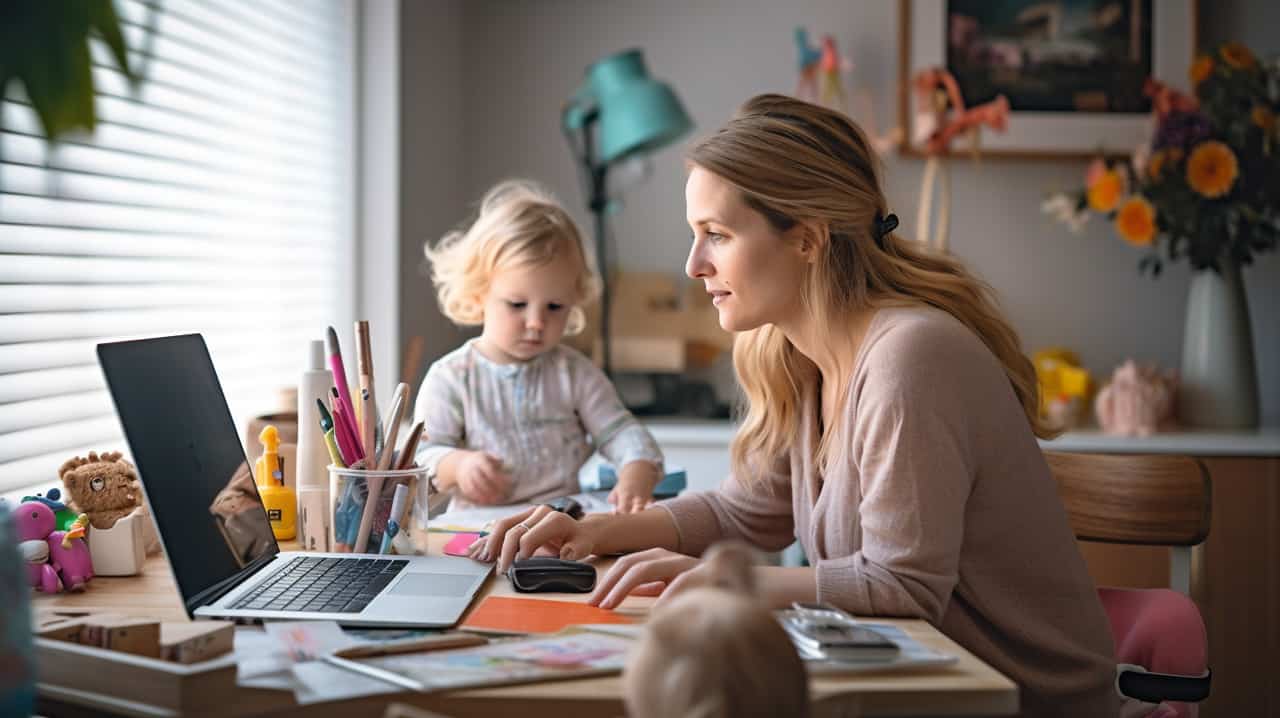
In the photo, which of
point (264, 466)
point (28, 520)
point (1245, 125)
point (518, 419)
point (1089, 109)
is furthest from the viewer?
point (1089, 109)

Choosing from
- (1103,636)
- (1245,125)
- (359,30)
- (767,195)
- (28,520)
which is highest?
(359,30)

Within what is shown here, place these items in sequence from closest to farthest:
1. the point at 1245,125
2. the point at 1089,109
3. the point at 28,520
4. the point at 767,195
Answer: the point at 28,520 → the point at 767,195 → the point at 1245,125 → the point at 1089,109

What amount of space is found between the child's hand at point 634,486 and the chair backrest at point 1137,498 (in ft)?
1.90

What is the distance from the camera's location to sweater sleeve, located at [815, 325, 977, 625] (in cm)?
117

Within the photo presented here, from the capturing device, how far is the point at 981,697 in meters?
0.93

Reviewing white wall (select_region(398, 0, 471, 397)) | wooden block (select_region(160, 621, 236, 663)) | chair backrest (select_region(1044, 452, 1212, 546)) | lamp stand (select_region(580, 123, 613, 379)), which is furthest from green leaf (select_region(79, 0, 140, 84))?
lamp stand (select_region(580, 123, 613, 379))

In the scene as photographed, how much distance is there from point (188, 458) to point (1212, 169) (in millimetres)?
2388

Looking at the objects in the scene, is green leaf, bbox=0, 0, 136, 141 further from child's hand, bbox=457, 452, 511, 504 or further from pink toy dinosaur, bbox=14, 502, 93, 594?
child's hand, bbox=457, 452, 511, 504

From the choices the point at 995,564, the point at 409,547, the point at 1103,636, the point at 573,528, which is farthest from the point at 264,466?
the point at 1103,636

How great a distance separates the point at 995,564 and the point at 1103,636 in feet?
0.49

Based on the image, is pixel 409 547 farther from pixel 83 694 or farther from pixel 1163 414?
pixel 1163 414

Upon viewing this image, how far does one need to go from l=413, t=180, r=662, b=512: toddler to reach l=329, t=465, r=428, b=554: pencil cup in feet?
1.85

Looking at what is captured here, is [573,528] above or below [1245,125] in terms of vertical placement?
below

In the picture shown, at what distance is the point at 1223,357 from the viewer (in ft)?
9.55
